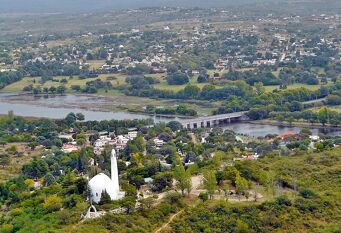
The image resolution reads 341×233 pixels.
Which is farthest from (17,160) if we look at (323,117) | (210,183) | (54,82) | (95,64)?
(95,64)

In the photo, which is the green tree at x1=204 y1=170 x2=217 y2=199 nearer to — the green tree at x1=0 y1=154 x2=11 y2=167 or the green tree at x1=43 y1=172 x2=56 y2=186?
the green tree at x1=43 y1=172 x2=56 y2=186

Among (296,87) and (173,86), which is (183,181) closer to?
(296,87)

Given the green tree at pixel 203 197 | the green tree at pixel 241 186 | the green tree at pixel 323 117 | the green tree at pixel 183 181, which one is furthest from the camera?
the green tree at pixel 323 117

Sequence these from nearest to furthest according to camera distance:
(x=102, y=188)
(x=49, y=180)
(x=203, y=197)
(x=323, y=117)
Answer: (x=102, y=188) < (x=203, y=197) < (x=49, y=180) < (x=323, y=117)

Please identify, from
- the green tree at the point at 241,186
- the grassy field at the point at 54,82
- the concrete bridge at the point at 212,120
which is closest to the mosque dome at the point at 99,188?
the green tree at the point at 241,186

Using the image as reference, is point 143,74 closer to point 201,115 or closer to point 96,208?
point 201,115

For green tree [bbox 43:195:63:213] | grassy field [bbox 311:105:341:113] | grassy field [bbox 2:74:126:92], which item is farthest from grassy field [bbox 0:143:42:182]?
grassy field [bbox 2:74:126:92]

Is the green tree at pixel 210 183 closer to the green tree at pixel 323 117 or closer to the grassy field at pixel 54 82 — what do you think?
the green tree at pixel 323 117
